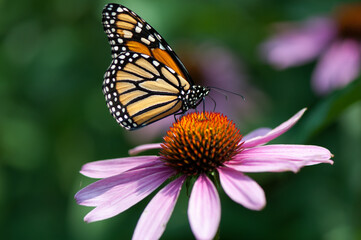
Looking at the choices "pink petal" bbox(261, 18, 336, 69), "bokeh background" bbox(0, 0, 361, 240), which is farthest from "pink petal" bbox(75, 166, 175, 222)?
"pink petal" bbox(261, 18, 336, 69)

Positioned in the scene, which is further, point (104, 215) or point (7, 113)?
point (7, 113)

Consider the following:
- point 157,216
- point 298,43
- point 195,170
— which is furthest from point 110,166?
point 298,43

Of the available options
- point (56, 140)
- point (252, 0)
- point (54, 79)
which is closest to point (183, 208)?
point (56, 140)

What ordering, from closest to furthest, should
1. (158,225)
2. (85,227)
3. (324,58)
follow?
(158,225), (85,227), (324,58)

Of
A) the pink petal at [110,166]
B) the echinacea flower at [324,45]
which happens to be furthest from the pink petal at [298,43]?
the pink petal at [110,166]

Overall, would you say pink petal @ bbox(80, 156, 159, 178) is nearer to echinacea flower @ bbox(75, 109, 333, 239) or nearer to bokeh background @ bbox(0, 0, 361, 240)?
echinacea flower @ bbox(75, 109, 333, 239)

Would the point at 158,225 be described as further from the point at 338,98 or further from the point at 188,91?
the point at 188,91

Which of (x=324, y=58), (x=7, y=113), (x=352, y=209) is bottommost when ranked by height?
(x=352, y=209)
